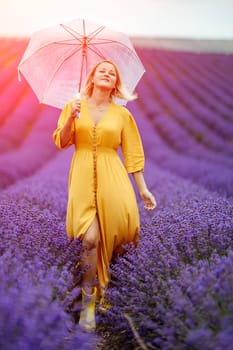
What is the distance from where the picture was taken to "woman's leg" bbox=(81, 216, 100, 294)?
221 centimetres

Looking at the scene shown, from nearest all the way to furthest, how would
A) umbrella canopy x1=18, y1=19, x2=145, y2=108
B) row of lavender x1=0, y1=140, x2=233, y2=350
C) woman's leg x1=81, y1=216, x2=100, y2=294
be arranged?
row of lavender x1=0, y1=140, x2=233, y2=350, woman's leg x1=81, y1=216, x2=100, y2=294, umbrella canopy x1=18, y1=19, x2=145, y2=108

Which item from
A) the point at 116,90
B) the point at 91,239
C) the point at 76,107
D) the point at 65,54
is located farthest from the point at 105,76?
the point at 91,239

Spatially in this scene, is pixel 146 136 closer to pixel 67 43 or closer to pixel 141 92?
pixel 141 92

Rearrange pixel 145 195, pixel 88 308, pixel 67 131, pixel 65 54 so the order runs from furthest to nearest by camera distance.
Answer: pixel 65 54, pixel 145 195, pixel 67 131, pixel 88 308

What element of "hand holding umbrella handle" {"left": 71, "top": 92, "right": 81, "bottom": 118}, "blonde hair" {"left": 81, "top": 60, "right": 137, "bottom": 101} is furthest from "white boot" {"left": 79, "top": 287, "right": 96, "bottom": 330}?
"blonde hair" {"left": 81, "top": 60, "right": 137, "bottom": 101}

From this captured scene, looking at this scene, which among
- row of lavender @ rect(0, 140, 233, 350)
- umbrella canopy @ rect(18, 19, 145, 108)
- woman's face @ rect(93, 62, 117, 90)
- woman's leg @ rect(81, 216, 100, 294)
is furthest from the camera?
umbrella canopy @ rect(18, 19, 145, 108)

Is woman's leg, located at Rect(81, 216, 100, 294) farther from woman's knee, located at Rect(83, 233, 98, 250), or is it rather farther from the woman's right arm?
the woman's right arm

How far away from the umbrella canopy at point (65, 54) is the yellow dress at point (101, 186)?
10.4 inches

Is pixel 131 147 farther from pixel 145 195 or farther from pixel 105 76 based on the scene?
pixel 105 76

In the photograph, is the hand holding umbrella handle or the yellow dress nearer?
the hand holding umbrella handle

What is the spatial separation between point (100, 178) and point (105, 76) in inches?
15.8

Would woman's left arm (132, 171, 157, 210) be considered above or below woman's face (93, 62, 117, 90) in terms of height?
below

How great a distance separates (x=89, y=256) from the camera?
2223 millimetres

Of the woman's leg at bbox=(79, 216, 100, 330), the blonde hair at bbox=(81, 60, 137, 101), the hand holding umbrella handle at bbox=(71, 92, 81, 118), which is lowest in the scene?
the woman's leg at bbox=(79, 216, 100, 330)
